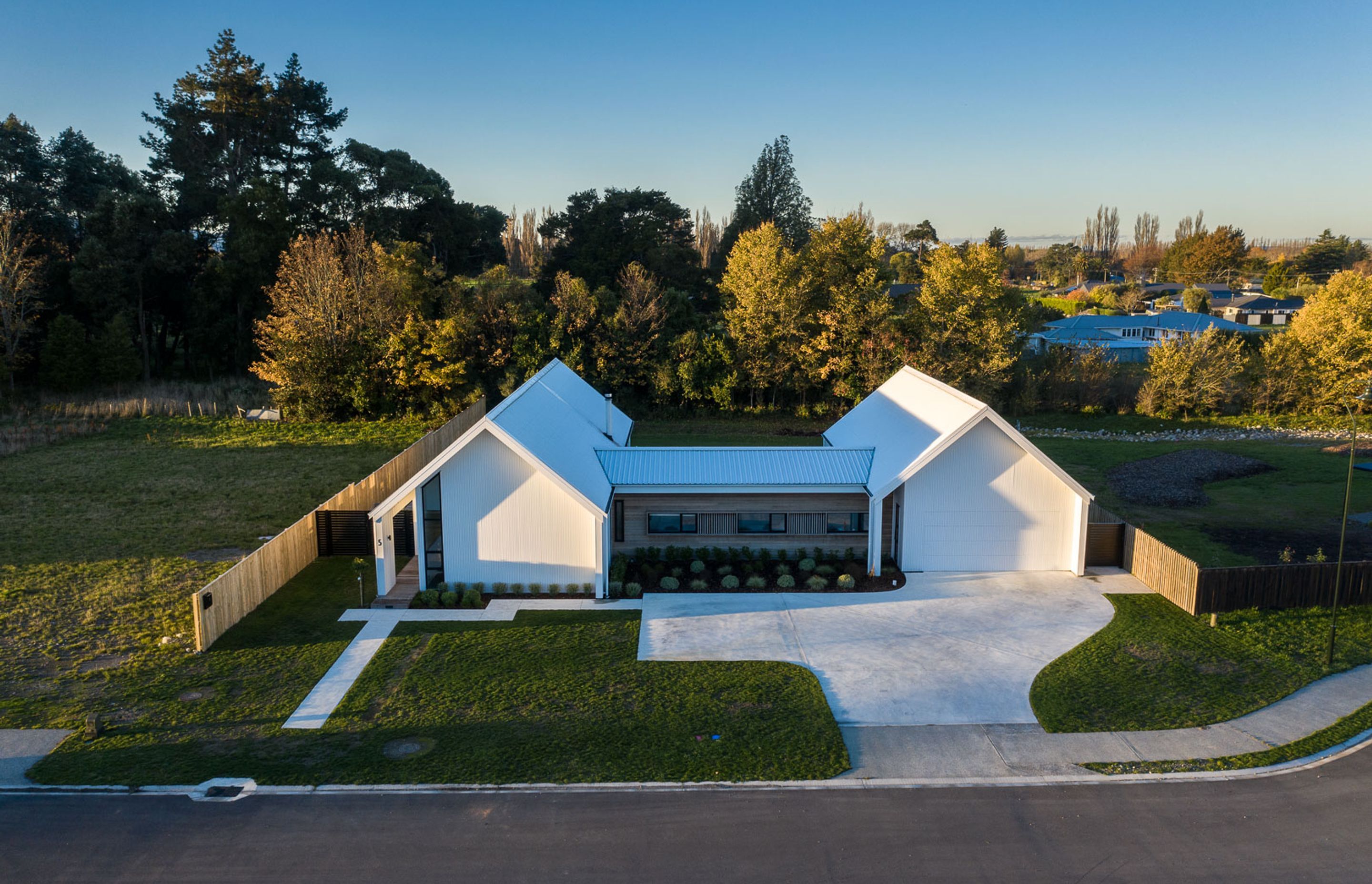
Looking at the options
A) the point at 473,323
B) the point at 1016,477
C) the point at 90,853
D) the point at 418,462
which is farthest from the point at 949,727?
the point at 473,323

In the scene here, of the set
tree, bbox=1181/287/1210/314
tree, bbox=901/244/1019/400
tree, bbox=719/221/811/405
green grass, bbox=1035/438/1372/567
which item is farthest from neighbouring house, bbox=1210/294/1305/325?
tree, bbox=719/221/811/405

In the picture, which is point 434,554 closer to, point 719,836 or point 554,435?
point 554,435

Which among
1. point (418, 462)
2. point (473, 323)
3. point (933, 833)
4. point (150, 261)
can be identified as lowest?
point (933, 833)

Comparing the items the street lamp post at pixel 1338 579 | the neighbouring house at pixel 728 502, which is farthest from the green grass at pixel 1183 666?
the neighbouring house at pixel 728 502

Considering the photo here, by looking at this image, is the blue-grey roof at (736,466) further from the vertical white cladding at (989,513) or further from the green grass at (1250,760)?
the green grass at (1250,760)

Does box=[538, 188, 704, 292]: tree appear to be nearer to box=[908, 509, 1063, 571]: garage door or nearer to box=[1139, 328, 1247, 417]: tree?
box=[1139, 328, 1247, 417]: tree

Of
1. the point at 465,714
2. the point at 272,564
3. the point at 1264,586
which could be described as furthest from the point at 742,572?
the point at 1264,586

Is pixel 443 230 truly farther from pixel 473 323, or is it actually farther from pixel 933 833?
pixel 933 833
